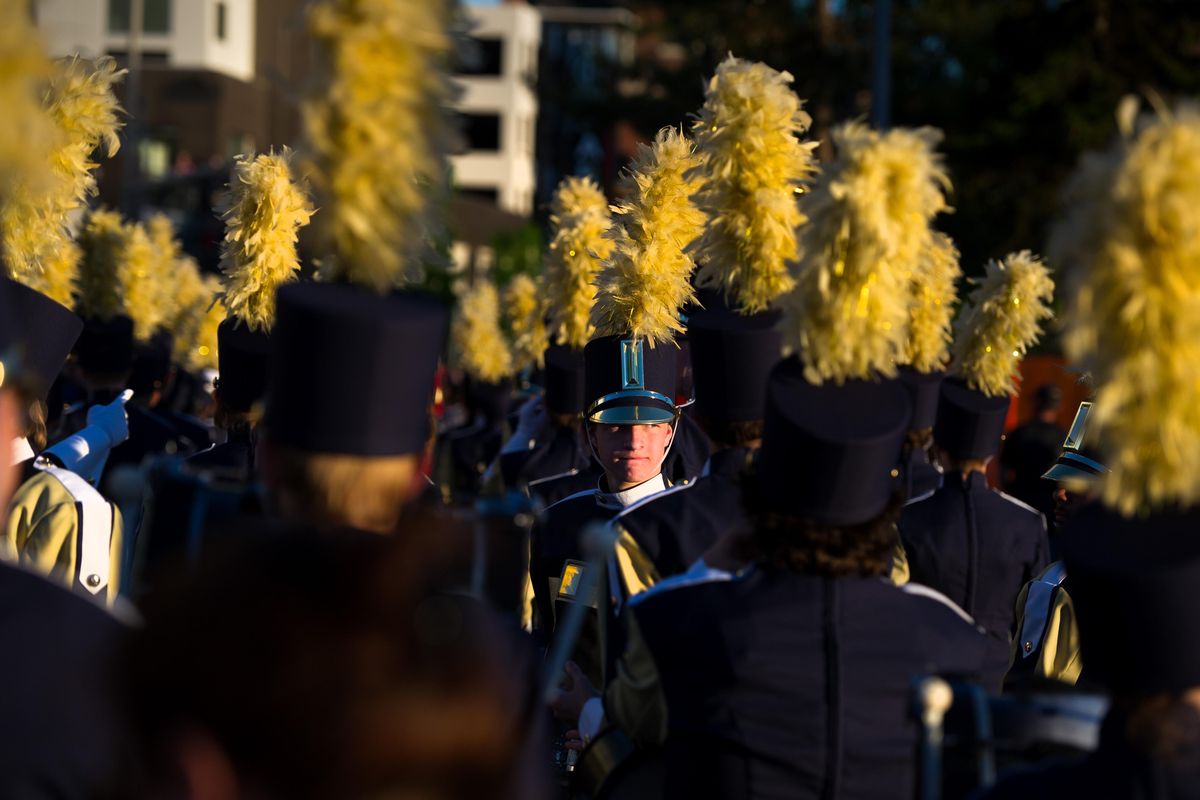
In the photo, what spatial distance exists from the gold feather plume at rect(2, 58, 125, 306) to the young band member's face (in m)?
2.02

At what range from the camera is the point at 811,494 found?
3.72 m

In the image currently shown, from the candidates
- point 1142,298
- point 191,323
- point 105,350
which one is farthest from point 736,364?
point 191,323

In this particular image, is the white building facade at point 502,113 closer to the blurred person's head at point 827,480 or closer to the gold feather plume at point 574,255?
the gold feather plume at point 574,255

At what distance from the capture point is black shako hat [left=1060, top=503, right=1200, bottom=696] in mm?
2943

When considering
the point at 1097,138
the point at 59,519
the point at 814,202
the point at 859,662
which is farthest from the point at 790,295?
the point at 1097,138

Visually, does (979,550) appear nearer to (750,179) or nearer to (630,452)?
(630,452)

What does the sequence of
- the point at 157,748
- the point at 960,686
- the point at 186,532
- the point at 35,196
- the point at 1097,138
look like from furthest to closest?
1. the point at 1097,138
2. the point at 35,196
3. the point at 960,686
4. the point at 186,532
5. the point at 157,748

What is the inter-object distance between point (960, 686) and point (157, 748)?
1740 mm

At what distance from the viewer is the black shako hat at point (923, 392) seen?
8.86m

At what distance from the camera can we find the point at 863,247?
4012 mm

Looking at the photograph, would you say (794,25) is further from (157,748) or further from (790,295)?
(157,748)

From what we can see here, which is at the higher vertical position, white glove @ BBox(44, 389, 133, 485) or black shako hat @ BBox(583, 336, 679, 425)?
black shako hat @ BBox(583, 336, 679, 425)

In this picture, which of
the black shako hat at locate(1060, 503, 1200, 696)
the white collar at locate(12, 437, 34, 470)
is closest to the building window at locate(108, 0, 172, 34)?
the white collar at locate(12, 437, 34, 470)

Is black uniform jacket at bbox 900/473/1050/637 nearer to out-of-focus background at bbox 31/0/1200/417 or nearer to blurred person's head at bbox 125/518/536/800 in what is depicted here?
blurred person's head at bbox 125/518/536/800
